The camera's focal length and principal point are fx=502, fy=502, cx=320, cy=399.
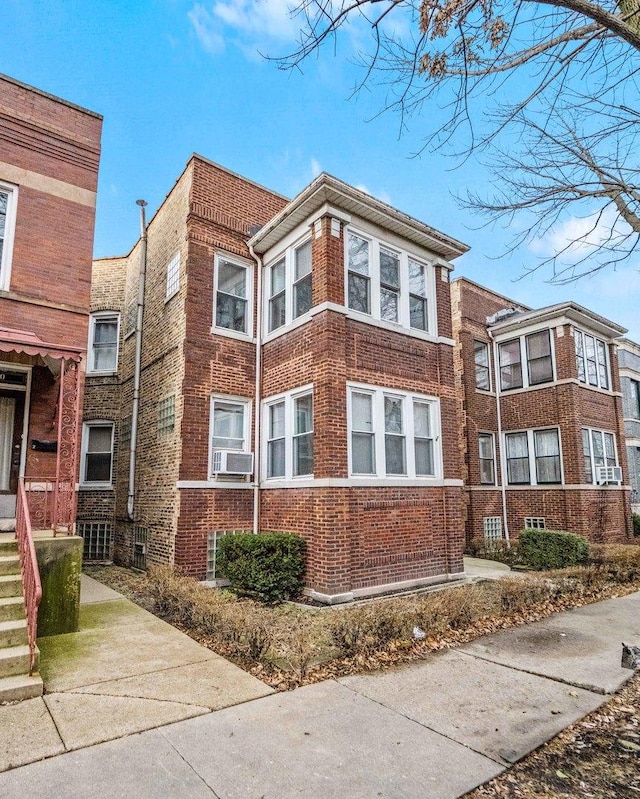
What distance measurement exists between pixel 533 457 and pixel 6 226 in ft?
51.2

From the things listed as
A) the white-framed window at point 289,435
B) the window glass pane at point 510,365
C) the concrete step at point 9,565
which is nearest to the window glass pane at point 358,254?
the white-framed window at point 289,435

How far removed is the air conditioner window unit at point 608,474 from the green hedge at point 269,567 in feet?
37.9

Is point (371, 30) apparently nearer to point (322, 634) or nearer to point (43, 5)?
point (43, 5)

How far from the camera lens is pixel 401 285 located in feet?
35.7

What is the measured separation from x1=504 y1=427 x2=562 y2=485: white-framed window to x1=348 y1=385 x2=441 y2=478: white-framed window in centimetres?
726

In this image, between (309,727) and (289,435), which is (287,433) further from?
(309,727)

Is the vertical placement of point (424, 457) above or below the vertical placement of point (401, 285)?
below

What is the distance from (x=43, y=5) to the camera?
20.0 ft

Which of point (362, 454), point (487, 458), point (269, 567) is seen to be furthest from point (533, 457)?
point (269, 567)

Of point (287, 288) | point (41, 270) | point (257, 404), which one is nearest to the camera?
point (41, 270)

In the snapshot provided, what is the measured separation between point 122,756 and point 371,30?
6.00m

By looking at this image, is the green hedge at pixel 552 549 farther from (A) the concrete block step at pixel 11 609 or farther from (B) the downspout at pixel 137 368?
(A) the concrete block step at pixel 11 609

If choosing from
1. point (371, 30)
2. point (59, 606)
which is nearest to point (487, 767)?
point (59, 606)

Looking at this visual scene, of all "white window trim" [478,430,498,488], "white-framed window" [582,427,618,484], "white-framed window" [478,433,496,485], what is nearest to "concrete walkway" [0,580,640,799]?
"white window trim" [478,430,498,488]
